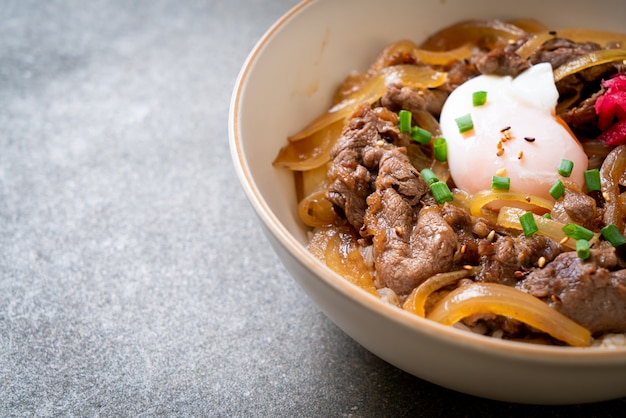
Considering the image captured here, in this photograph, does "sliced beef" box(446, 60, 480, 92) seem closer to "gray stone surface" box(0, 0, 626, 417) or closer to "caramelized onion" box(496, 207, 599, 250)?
"caramelized onion" box(496, 207, 599, 250)

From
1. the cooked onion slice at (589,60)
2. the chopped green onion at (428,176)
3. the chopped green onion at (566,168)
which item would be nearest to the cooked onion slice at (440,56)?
the cooked onion slice at (589,60)

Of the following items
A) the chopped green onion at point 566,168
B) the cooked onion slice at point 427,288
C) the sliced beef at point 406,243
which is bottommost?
the cooked onion slice at point 427,288

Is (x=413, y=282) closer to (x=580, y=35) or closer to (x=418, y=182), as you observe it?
(x=418, y=182)

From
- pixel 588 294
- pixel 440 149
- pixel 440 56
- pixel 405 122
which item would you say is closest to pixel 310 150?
pixel 405 122

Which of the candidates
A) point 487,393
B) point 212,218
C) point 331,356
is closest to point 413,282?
point 487,393

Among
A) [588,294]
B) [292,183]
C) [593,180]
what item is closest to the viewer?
[588,294]

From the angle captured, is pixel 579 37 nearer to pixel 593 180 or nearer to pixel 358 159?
pixel 593 180

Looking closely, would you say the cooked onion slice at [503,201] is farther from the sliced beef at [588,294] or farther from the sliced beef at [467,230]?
the sliced beef at [588,294]
